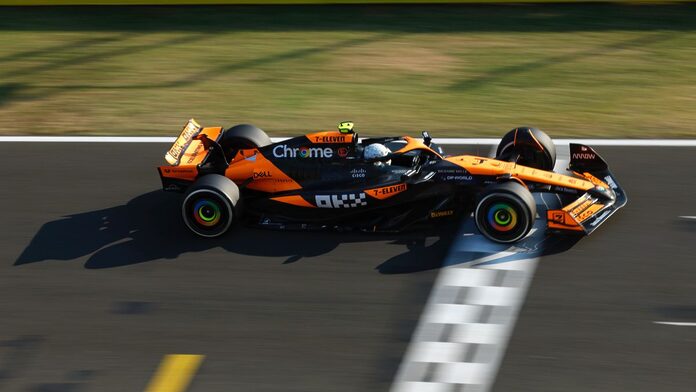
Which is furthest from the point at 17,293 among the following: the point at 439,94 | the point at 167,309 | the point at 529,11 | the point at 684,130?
the point at 529,11

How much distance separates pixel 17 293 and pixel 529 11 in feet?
37.1

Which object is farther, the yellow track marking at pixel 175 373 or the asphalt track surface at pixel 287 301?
the asphalt track surface at pixel 287 301

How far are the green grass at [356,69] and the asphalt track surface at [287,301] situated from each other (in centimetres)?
275

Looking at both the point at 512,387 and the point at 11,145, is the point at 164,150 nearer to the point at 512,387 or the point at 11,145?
the point at 11,145

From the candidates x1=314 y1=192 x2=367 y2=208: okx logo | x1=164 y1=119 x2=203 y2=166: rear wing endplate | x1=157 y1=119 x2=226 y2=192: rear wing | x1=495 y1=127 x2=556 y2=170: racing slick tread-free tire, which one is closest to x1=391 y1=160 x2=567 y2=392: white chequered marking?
x1=495 y1=127 x2=556 y2=170: racing slick tread-free tire

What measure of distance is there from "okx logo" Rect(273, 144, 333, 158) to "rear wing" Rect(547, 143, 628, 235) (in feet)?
7.59

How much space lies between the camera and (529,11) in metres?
17.5

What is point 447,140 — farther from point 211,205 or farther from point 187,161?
point 211,205

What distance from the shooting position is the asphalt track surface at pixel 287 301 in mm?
7738

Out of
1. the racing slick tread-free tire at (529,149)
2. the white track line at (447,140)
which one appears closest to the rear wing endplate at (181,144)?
the white track line at (447,140)

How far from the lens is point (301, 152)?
10.0 m

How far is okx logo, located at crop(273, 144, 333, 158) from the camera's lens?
32.7ft

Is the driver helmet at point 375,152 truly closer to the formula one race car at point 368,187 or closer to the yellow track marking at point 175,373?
the formula one race car at point 368,187

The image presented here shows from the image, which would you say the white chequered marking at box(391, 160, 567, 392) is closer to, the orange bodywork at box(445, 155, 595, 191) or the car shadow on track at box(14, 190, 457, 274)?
the car shadow on track at box(14, 190, 457, 274)
